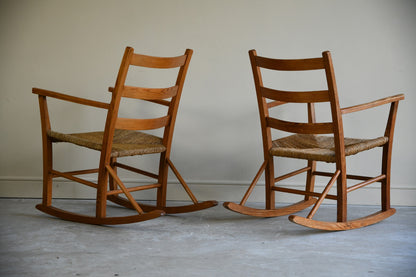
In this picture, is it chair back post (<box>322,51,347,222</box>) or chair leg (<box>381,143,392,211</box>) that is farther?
chair leg (<box>381,143,392,211</box>)

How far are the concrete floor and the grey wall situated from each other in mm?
473

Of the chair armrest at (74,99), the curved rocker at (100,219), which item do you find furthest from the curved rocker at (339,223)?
the chair armrest at (74,99)

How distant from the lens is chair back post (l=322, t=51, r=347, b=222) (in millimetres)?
2274

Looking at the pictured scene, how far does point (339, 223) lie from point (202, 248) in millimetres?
676

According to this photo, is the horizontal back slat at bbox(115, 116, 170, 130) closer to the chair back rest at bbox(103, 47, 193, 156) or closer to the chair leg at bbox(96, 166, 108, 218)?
the chair back rest at bbox(103, 47, 193, 156)

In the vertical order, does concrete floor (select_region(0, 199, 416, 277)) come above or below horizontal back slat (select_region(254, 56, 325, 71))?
below

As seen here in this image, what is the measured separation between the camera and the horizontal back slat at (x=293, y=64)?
91.4 inches

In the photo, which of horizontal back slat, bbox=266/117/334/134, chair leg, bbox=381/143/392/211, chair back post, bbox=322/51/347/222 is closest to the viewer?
chair back post, bbox=322/51/347/222

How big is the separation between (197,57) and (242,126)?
50 centimetres

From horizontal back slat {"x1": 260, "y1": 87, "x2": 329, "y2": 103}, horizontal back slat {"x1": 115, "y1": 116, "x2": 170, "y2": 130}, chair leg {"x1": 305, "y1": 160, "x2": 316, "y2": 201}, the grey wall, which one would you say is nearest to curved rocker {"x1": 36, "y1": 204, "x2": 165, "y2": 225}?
horizontal back slat {"x1": 115, "y1": 116, "x2": 170, "y2": 130}

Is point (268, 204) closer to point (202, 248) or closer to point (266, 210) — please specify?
point (266, 210)

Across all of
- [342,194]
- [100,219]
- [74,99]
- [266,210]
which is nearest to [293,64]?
A: [342,194]

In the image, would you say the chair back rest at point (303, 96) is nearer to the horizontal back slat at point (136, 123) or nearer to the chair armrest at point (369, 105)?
the chair armrest at point (369, 105)

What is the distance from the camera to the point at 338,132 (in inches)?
92.5
